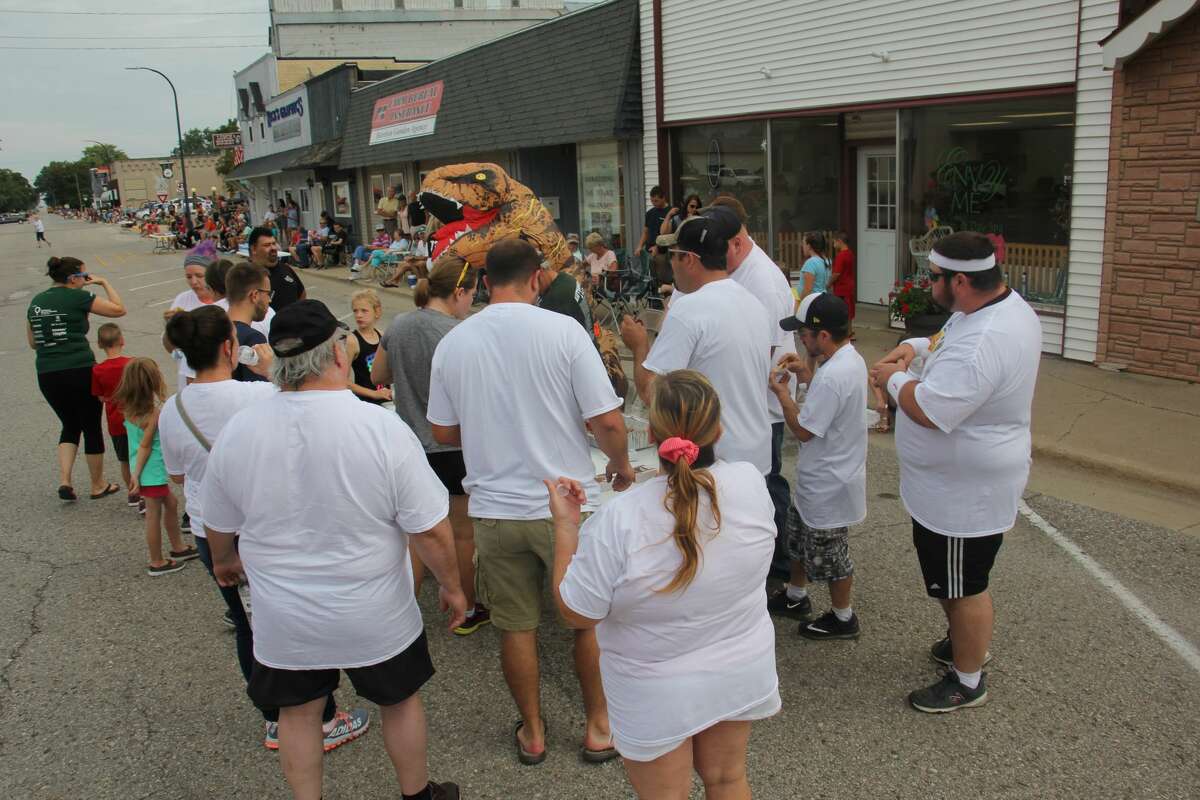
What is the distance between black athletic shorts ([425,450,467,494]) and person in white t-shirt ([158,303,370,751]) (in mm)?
1049

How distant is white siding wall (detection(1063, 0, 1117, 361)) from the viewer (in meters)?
8.34

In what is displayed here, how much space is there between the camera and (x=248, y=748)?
12.1ft

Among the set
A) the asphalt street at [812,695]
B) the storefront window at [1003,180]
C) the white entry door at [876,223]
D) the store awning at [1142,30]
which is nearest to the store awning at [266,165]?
the white entry door at [876,223]

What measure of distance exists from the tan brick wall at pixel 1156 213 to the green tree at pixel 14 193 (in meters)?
186

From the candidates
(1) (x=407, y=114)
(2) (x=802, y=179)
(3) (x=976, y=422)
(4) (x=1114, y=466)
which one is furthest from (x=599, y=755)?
(1) (x=407, y=114)

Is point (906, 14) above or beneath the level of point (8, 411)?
above

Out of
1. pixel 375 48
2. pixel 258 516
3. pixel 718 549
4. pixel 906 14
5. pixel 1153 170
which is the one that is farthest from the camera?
pixel 375 48

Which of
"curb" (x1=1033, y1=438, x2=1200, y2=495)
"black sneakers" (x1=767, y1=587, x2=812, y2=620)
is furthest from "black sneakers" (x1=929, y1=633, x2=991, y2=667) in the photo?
"curb" (x1=1033, y1=438, x2=1200, y2=495)

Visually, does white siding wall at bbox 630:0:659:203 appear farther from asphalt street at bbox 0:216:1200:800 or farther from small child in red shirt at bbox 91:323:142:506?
asphalt street at bbox 0:216:1200:800

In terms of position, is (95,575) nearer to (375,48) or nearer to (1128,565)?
(1128,565)

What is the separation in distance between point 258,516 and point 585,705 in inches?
62.2

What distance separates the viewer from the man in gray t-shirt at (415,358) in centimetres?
440

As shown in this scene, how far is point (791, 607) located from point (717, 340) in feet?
5.22

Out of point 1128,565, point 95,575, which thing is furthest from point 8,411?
point 1128,565
